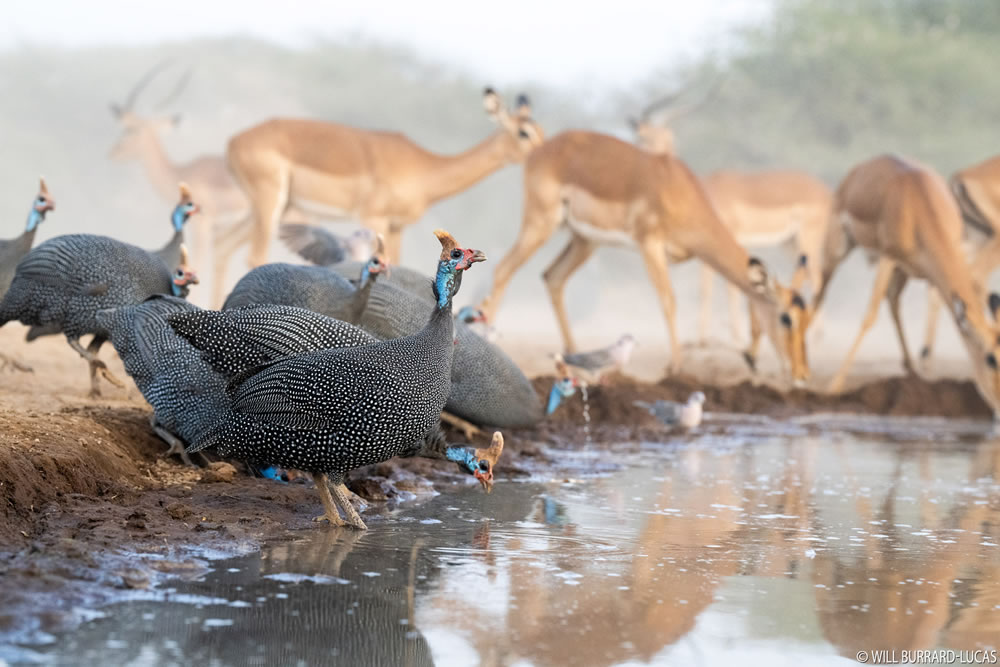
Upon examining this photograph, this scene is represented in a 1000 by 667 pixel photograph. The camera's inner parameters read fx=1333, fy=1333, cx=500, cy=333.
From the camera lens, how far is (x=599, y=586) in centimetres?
389

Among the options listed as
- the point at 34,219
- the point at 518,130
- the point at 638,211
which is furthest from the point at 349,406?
the point at 518,130

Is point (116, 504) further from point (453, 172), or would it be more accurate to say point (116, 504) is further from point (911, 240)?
point (453, 172)

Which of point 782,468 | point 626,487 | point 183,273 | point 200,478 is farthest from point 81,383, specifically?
point 782,468

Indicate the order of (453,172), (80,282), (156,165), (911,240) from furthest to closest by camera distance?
(156,165) → (453,172) → (911,240) → (80,282)

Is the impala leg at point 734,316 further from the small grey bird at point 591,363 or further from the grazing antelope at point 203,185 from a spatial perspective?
the small grey bird at point 591,363

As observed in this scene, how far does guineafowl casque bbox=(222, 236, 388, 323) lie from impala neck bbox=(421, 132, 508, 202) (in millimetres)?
6702

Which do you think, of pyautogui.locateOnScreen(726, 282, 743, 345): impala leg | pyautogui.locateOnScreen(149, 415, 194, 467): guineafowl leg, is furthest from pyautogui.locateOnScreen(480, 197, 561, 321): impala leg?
pyautogui.locateOnScreen(149, 415, 194, 467): guineafowl leg

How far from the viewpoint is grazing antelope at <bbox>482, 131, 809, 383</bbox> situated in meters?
11.1

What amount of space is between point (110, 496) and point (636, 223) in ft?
25.0

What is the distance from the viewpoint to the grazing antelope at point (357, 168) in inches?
497

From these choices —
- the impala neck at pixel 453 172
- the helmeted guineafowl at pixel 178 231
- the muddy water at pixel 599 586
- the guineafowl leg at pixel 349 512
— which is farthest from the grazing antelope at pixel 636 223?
the guineafowl leg at pixel 349 512

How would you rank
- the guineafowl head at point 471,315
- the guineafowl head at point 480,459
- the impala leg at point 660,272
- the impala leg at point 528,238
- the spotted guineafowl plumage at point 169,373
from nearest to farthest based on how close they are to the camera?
the guineafowl head at point 480,459, the spotted guineafowl plumage at point 169,373, the guineafowl head at point 471,315, the impala leg at point 660,272, the impala leg at point 528,238

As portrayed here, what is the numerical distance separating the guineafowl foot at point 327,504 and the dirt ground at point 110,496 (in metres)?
0.08

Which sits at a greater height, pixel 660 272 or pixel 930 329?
pixel 660 272
